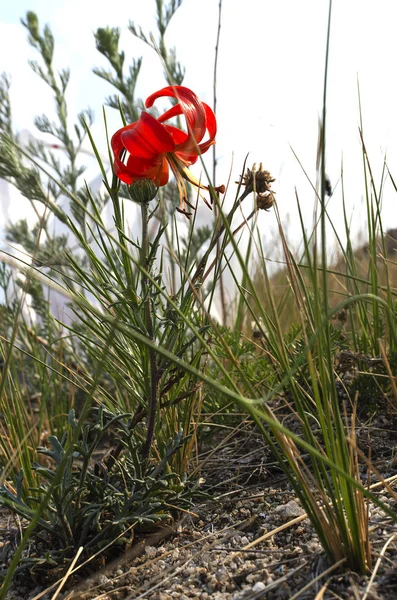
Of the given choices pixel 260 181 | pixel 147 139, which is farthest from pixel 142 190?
pixel 260 181

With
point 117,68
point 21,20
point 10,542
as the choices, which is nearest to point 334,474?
point 10,542

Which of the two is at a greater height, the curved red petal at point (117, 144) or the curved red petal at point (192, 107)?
the curved red petal at point (192, 107)

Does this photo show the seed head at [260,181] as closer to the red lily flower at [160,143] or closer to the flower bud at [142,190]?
the red lily flower at [160,143]

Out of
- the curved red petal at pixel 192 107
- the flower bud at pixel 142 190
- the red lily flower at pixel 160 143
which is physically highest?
the curved red petal at pixel 192 107

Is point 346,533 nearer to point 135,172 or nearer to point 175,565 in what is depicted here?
point 175,565

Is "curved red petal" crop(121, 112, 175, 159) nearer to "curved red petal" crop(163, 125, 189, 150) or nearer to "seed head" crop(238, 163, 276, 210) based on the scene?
"curved red petal" crop(163, 125, 189, 150)

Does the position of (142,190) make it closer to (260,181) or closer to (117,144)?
(117,144)

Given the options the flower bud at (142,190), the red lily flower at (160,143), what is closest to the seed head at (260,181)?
the red lily flower at (160,143)
